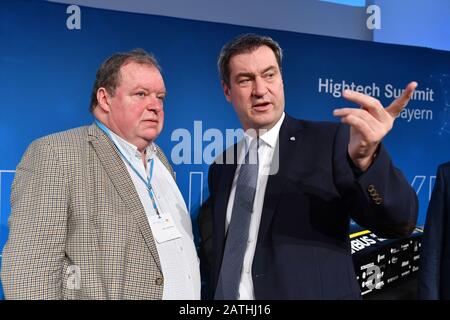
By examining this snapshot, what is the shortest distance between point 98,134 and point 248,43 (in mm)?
766

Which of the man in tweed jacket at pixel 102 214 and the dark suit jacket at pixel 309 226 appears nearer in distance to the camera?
the man in tweed jacket at pixel 102 214

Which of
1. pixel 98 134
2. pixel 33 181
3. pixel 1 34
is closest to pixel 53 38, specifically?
pixel 1 34

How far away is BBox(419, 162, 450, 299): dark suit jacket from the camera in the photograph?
2230 millimetres

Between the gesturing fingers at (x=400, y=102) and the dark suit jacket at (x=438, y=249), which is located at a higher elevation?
the gesturing fingers at (x=400, y=102)

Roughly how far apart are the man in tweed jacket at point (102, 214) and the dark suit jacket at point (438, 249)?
112cm

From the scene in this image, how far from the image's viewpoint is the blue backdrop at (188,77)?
2.15 metres

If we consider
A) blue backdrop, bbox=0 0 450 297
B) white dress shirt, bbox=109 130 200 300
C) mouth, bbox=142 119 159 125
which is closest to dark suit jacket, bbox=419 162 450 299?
blue backdrop, bbox=0 0 450 297

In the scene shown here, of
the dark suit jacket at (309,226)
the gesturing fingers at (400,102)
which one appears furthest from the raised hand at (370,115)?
the dark suit jacket at (309,226)

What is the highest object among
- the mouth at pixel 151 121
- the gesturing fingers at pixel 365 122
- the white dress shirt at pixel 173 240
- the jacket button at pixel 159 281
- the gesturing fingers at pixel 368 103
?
the mouth at pixel 151 121

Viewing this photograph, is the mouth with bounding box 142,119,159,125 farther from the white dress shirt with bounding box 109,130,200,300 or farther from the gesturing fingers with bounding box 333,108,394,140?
the gesturing fingers with bounding box 333,108,394,140

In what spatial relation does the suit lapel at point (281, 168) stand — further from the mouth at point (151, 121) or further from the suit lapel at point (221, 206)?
the mouth at point (151, 121)

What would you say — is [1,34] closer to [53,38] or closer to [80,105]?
[53,38]

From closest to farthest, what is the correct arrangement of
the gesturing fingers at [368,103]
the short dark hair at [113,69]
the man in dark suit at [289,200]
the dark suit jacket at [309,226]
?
the gesturing fingers at [368,103] → the man in dark suit at [289,200] → the dark suit jacket at [309,226] → the short dark hair at [113,69]
